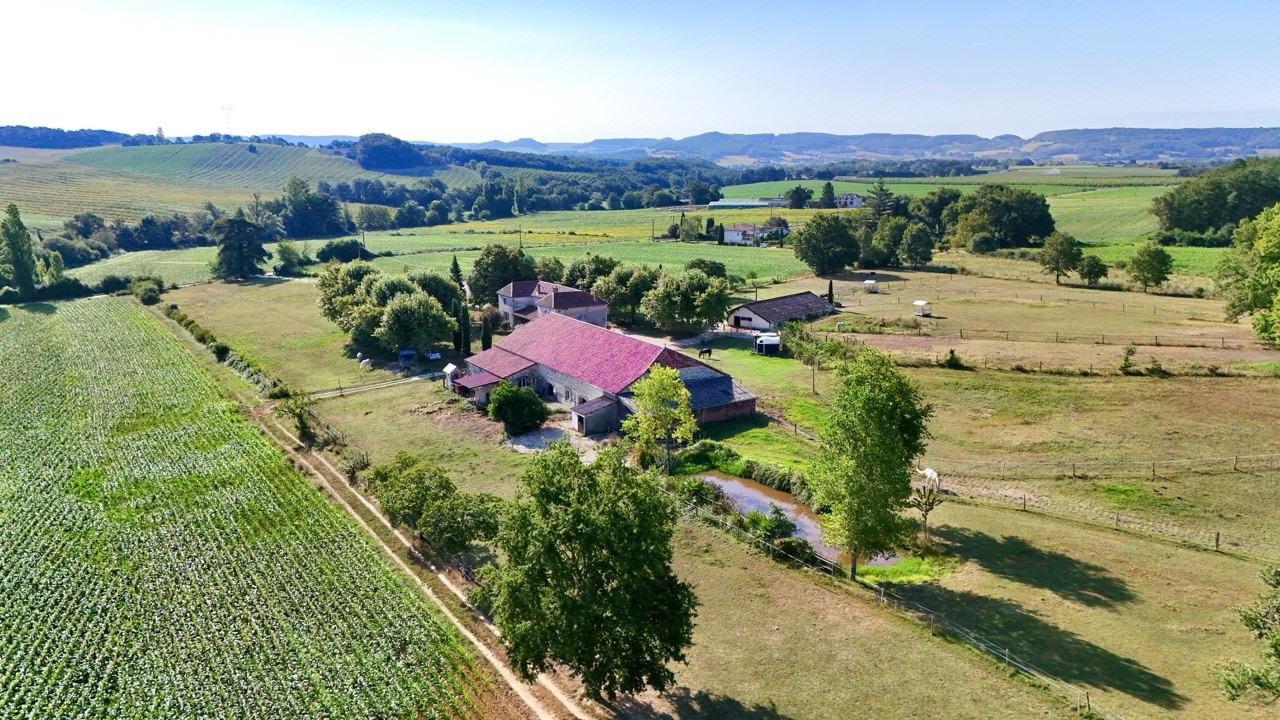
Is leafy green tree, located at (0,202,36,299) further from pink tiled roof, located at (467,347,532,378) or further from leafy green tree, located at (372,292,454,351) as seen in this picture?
pink tiled roof, located at (467,347,532,378)

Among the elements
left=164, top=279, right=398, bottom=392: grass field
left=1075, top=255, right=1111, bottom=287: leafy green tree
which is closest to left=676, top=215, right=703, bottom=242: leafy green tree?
left=164, top=279, right=398, bottom=392: grass field

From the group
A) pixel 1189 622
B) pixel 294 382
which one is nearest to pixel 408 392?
pixel 294 382

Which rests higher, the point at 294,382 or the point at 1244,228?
the point at 1244,228

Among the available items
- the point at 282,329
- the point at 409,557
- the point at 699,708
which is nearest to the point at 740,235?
the point at 282,329

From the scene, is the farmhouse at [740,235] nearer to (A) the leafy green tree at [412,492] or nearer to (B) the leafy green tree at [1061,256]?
(B) the leafy green tree at [1061,256]

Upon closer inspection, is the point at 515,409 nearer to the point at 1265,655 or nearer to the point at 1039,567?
the point at 1039,567

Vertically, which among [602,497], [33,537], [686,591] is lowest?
[33,537]

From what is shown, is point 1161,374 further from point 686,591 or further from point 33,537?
point 33,537
